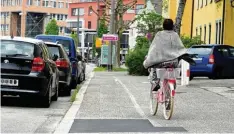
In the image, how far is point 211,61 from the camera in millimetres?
24703

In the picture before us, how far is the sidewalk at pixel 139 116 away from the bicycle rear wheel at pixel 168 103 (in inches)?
6.1

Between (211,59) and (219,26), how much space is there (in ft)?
41.7

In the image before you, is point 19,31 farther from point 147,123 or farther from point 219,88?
point 147,123

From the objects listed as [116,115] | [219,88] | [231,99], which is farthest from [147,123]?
[219,88]

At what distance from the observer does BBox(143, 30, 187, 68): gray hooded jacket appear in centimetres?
1099

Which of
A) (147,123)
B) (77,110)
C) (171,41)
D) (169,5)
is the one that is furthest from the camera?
(169,5)

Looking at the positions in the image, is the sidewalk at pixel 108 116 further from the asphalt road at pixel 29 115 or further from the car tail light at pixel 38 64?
the car tail light at pixel 38 64

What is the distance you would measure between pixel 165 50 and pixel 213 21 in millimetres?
29173

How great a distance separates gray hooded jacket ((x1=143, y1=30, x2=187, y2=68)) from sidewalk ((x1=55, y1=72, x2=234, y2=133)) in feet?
3.58

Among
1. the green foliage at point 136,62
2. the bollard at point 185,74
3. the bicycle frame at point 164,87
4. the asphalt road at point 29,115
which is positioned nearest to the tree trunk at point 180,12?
the bollard at point 185,74

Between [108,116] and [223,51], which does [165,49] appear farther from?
[223,51]

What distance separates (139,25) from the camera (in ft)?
181

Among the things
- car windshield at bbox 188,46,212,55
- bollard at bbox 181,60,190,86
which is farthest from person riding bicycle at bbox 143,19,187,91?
car windshield at bbox 188,46,212,55

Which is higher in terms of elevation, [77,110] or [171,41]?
→ [171,41]
